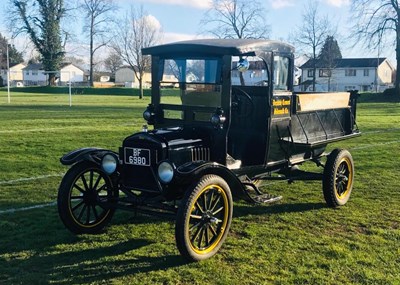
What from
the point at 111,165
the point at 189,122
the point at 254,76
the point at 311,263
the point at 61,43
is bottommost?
the point at 311,263

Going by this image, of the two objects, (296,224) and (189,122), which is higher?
(189,122)

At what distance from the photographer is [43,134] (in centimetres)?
1447

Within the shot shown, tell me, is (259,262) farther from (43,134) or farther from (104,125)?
(104,125)

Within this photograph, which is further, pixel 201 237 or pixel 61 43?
pixel 61 43

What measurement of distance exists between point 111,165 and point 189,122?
103 cm

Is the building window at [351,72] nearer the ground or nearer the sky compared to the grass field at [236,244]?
nearer the sky

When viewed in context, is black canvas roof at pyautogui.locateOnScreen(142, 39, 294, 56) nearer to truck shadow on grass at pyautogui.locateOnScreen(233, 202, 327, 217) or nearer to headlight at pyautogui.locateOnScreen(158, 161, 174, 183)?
headlight at pyautogui.locateOnScreen(158, 161, 174, 183)

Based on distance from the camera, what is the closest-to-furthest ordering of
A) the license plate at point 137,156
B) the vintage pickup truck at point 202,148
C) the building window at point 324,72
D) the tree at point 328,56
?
the vintage pickup truck at point 202,148
the license plate at point 137,156
the tree at point 328,56
the building window at point 324,72

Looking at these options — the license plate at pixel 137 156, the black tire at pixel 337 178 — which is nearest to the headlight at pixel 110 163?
the license plate at pixel 137 156

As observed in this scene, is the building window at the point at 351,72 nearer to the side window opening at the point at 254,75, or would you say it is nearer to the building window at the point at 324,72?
the building window at the point at 324,72

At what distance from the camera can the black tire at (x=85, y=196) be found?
541 cm

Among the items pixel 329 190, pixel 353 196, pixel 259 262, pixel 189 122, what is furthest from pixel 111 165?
pixel 353 196

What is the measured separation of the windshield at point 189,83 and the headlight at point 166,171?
3.11 feet

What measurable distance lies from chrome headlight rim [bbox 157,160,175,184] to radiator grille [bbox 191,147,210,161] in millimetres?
516
